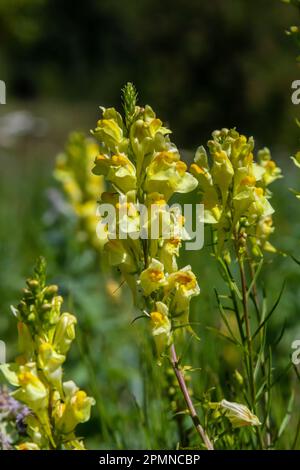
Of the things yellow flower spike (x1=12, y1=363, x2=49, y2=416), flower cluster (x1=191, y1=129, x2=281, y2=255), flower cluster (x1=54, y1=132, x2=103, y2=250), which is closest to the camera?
yellow flower spike (x1=12, y1=363, x2=49, y2=416)

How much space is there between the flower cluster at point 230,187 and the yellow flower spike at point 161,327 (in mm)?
124

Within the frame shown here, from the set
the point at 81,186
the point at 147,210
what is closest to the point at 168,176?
the point at 147,210

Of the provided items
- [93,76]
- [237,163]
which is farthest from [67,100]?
[237,163]

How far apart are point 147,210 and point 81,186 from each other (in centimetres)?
162

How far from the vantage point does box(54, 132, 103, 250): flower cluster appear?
8.14 ft

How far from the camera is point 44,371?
884 millimetres

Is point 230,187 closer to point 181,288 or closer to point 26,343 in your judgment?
point 181,288

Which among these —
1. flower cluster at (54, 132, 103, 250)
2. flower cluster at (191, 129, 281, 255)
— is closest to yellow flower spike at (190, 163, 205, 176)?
flower cluster at (191, 129, 281, 255)

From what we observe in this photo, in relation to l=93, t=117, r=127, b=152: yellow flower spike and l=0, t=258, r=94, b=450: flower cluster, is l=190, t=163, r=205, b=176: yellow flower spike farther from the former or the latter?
l=0, t=258, r=94, b=450: flower cluster

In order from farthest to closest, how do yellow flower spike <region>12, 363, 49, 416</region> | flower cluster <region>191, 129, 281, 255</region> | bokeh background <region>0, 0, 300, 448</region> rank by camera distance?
1. bokeh background <region>0, 0, 300, 448</region>
2. flower cluster <region>191, 129, 281, 255</region>
3. yellow flower spike <region>12, 363, 49, 416</region>

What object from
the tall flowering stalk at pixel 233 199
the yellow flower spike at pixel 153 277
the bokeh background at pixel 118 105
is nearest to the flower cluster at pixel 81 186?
the bokeh background at pixel 118 105

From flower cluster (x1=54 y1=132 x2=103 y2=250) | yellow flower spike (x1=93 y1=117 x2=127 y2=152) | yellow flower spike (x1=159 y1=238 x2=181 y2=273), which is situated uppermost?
flower cluster (x1=54 y1=132 x2=103 y2=250)

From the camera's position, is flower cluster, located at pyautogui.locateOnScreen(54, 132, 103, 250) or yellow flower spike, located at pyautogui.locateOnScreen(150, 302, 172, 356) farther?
flower cluster, located at pyautogui.locateOnScreen(54, 132, 103, 250)

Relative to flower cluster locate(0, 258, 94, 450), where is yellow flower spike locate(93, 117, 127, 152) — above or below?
above
